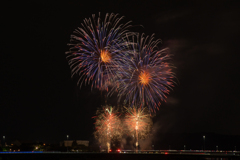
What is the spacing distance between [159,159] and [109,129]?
2387 centimetres

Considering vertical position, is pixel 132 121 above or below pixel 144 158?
above

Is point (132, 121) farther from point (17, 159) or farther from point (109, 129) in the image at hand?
point (17, 159)

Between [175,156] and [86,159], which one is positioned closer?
[175,156]

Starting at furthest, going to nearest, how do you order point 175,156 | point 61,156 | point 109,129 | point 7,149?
point 7,149
point 109,129
point 61,156
point 175,156

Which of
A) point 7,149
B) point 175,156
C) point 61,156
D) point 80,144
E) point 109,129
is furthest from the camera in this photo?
point 80,144

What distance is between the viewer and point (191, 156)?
90688mm

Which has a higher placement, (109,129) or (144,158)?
(109,129)

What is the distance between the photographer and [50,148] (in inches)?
6088

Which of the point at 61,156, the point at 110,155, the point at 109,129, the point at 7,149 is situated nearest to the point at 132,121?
the point at 109,129

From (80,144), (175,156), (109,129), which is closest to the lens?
(175,156)

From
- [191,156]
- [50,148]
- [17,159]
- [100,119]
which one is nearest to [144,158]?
[191,156]

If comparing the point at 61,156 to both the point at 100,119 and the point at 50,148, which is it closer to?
the point at 100,119

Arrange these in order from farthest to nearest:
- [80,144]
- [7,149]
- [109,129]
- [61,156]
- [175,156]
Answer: [80,144] → [7,149] → [109,129] → [61,156] → [175,156]

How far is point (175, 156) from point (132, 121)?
23985mm
